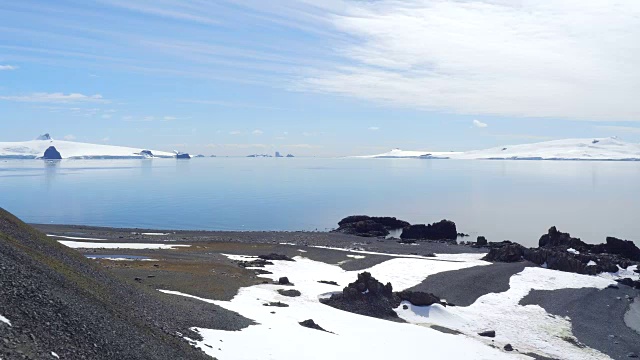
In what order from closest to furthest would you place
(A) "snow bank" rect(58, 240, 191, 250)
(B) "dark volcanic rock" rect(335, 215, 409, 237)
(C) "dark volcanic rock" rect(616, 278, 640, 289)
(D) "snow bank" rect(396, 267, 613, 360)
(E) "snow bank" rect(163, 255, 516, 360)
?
(E) "snow bank" rect(163, 255, 516, 360), (D) "snow bank" rect(396, 267, 613, 360), (C) "dark volcanic rock" rect(616, 278, 640, 289), (A) "snow bank" rect(58, 240, 191, 250), (B) "dark volcanic rock" rect(335, 215, 409, 237)

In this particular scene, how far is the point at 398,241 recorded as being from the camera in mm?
82875

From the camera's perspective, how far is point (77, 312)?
64.5ft

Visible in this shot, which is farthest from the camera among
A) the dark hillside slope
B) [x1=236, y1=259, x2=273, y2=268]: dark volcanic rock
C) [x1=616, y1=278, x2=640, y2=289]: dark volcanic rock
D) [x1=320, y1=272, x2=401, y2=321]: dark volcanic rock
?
[x1=616, y1=278, x2=640, y2=289]: dark volcanic rock

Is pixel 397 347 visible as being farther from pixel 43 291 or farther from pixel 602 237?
pixel 602 237

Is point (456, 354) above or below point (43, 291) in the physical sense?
below

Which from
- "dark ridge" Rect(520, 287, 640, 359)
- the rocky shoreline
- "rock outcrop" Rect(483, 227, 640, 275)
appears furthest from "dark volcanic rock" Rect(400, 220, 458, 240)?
"dark ridge" Rect(520, 287, 640, 359)

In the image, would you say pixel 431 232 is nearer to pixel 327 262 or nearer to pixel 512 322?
pixel 327 262

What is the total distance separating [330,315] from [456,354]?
8489mm

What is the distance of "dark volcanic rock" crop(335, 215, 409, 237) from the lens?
299 ft

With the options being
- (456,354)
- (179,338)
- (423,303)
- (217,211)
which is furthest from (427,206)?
(179,338)

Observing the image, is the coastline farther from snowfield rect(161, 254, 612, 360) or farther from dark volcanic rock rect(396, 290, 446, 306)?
dark volcanic rock rect(396, 290, 446, 306)

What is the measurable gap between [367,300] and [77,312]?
23.1 meters

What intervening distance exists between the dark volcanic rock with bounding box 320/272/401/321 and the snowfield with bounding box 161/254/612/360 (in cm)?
106

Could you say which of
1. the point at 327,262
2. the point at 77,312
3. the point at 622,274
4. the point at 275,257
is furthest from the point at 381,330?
the point at 622,274
